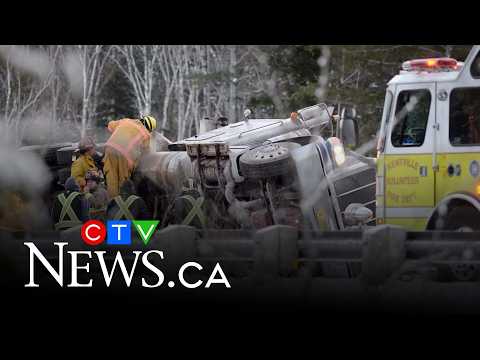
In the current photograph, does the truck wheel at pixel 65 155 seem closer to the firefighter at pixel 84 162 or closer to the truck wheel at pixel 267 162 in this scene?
the firefighter at pixel 84 162

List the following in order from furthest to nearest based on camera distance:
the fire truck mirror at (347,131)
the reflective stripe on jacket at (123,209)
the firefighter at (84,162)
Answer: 1. the fire truck mirror at (347,131)
2. the firefighter at (84,162)
3. the reflective stripe on jacket at (123,209)

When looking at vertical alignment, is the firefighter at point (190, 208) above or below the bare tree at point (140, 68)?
below

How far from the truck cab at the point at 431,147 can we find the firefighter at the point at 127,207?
1.98 meters

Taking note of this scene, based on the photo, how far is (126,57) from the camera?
10734mm

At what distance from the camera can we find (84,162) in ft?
32.9

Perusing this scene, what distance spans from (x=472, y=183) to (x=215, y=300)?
219 centimetres

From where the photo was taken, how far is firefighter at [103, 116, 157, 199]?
1001 cm

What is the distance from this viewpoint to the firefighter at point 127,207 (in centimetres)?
970

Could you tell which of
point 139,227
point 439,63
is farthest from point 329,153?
point 139,227

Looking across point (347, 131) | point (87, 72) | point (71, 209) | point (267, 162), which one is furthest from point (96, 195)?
point (347, 131)

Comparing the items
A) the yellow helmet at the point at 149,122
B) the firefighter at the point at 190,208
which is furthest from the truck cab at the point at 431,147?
the yellow helmet at the point at 149,122

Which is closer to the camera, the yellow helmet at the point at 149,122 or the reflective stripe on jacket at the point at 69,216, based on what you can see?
the reflective stripe on jacket at the point at 69,216

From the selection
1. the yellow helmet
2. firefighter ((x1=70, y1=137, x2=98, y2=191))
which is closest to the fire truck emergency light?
the yellow helmet

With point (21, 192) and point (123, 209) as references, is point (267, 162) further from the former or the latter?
point (21, 192)
